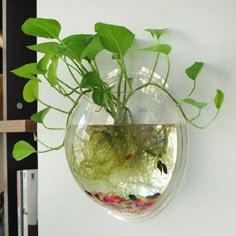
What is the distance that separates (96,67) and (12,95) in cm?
37

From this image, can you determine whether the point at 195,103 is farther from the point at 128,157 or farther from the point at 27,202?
the point at 27,202

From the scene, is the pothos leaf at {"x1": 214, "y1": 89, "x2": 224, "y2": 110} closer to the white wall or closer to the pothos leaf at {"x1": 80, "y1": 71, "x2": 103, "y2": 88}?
the white wall

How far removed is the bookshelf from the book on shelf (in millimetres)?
59

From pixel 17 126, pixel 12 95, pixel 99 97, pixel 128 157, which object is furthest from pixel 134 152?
pixel 12 95

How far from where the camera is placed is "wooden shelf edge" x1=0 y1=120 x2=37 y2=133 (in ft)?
3.03

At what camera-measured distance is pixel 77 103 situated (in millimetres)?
818

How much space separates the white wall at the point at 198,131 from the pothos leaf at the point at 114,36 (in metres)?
0.13

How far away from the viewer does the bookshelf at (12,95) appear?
1015 millimetres

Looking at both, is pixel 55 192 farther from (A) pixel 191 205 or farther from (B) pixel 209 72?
(B) pixel 209 72

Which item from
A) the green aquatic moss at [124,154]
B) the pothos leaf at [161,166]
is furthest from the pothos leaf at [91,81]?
the pothos leaf at [161,166]

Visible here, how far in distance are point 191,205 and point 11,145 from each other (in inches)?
23.0

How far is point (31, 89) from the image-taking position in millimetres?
837

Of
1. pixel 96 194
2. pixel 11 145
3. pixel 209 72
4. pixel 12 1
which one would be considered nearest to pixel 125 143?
pixel 96 194

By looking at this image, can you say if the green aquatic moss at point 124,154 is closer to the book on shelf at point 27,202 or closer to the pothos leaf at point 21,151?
the pothos leaf at point 21,151
